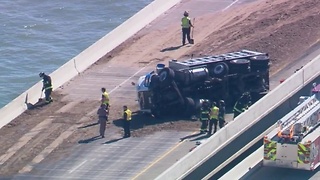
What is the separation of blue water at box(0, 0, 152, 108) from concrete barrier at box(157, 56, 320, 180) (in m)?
17.4

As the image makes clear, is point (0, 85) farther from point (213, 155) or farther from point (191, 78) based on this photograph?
point (213, 155)

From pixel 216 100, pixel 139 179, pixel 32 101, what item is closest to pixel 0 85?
pixel 32 101

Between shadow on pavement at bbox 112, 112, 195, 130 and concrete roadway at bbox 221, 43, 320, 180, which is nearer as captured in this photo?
concrete roadway at bbox 221, 43, 320, 180

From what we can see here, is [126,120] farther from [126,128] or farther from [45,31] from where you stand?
[45,31]

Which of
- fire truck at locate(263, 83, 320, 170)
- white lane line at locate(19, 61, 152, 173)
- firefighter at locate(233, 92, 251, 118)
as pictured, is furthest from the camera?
firefighter at locate(233, 92, 251, 118)

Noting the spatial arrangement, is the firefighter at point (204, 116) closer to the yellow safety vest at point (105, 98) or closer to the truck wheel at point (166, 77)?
the truck wheel at point (166, 77)

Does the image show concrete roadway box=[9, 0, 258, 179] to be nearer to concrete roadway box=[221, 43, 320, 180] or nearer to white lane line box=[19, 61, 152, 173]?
white lane line box=[19, 61, 152, 173]

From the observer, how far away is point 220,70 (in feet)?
128

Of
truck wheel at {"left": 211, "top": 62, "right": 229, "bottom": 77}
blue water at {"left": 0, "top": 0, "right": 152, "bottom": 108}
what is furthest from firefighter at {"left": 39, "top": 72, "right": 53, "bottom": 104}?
blue water at {"left": 0, "top": 0, "right": 152, "bottom": 108}

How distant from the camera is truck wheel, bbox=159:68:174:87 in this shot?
125ft

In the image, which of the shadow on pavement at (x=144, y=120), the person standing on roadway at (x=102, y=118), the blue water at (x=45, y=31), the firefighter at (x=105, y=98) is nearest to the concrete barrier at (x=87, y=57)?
the blue water at (x=45, y=31)

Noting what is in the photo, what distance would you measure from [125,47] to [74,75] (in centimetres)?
451

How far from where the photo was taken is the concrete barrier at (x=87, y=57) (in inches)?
1597

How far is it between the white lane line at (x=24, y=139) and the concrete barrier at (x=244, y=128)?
6.62 m
